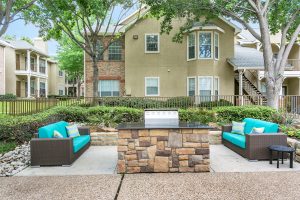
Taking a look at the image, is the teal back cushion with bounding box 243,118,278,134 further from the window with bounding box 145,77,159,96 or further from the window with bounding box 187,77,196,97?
the window with bounding box 145,77,159,96

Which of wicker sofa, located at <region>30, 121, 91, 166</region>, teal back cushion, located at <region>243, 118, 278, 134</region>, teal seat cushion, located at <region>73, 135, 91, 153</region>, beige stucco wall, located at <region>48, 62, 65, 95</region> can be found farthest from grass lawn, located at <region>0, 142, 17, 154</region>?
beige stucco wall, located at <region>48, 62, 65, 95</region>

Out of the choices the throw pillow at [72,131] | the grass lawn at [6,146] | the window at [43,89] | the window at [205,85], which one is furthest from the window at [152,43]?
the window at [43,89]

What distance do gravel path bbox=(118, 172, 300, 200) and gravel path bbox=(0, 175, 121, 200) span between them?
1.08 ft

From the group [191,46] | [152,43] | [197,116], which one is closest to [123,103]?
[197,116]

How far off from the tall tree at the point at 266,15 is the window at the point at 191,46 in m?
2.41

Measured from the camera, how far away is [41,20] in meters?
15.2

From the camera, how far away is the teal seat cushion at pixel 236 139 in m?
6.99

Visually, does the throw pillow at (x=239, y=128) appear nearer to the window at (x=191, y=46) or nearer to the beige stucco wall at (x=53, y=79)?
the window at (x=191, y=46)

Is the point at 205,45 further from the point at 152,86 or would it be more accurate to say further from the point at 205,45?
the point at 152,86

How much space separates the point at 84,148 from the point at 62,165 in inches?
59.1

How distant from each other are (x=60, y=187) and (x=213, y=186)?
3005mm

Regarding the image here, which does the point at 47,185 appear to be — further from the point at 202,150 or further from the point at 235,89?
the point at 235,89

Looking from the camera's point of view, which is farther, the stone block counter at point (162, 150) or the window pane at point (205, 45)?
the window pane at point (205, 45)

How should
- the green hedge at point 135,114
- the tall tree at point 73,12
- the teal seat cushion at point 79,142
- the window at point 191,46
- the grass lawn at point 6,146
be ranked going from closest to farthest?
the teal seat cushion at point 79,142, the grass lawn at point 6,146, the green hedge at point 135,114, the tall tree at point 73,12, the window at point 191,46
